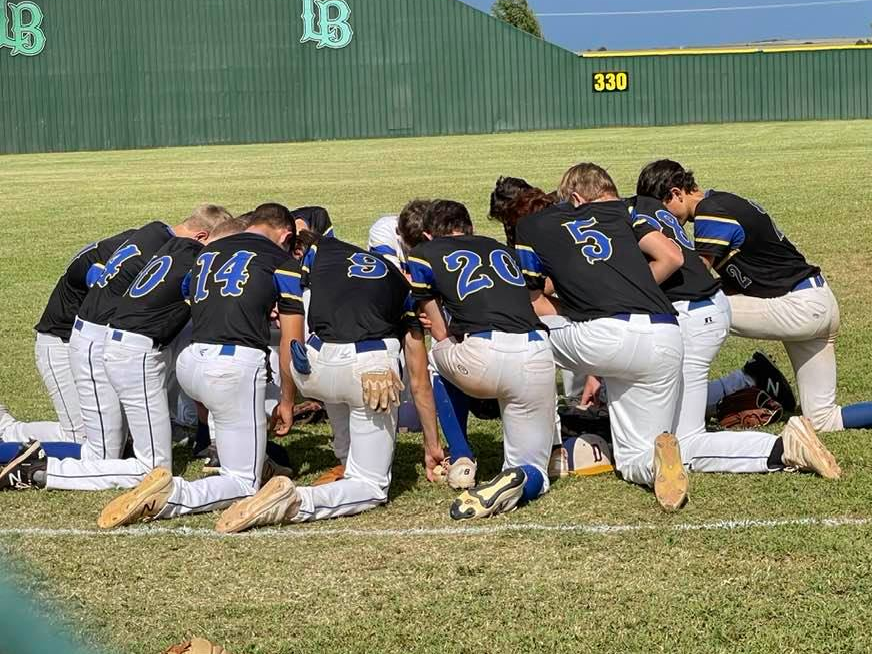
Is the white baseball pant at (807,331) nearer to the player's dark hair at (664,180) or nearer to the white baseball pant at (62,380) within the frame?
the player's dark hair at (664,180)

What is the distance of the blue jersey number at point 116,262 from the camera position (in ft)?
23.9

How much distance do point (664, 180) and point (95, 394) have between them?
143 inches

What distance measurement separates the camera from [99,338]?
7184 mm

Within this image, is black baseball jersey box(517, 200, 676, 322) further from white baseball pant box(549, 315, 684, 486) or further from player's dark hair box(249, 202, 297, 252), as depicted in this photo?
player's dark hair box(249, 202, 297, 252)

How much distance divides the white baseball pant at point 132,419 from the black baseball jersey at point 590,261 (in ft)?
7.20

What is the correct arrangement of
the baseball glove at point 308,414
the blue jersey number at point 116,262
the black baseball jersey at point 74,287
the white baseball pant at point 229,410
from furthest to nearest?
the baseball glove at point 308,414 < the black baseball jersey at point 74,287 < the blue jersey number at point 116,262 < the white baseball pant at point 229,410

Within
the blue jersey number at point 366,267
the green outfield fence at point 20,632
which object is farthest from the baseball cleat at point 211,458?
the green outfield fence at point 20,632

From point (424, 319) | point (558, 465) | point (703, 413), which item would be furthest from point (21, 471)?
point (703, 413)

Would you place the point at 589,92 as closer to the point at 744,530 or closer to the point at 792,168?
the point at 792,168

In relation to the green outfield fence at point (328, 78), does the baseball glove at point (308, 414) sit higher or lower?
lower

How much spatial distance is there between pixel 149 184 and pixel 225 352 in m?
22.1

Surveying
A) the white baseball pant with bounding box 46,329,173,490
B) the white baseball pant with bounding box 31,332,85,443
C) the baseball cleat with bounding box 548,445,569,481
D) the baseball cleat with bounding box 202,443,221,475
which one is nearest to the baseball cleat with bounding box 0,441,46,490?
the white baseball pant with bounding box 46,329,173,490

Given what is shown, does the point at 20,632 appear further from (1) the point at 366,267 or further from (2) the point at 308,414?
(2) the point at 308,414

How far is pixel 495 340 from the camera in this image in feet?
21.1
